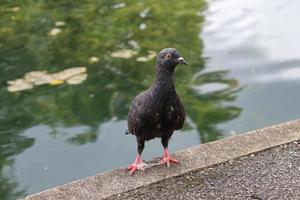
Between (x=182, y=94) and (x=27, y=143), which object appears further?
(x=182, y=94)

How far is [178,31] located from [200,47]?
54 cm

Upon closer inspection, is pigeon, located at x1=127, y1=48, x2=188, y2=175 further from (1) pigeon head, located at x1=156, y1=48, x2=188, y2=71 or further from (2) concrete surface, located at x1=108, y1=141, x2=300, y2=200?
(2) concrete surface, located at x1=108, y1=141, x2=300, y2=200

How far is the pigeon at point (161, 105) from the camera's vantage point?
317 cm

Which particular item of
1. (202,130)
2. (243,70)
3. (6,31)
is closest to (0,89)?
(6,31)

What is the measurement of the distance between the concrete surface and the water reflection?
2224mm

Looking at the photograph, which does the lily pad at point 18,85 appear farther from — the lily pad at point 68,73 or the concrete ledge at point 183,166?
the concrete ledge at point 183,166

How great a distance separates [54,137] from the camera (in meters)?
5.85

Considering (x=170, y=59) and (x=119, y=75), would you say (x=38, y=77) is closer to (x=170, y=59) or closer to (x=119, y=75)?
(x=119, y=75)

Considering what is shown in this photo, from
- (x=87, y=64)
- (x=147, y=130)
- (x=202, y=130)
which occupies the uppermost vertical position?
(x=147, y=130)

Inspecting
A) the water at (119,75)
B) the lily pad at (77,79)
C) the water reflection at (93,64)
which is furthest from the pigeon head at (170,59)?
the lily pad at (77,79)

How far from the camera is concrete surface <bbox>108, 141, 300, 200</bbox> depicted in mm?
3156

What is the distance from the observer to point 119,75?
6.80m

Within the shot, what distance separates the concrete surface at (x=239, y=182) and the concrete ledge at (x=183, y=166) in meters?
0.06

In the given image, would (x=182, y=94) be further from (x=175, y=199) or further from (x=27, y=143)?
(x=175, y=199)
